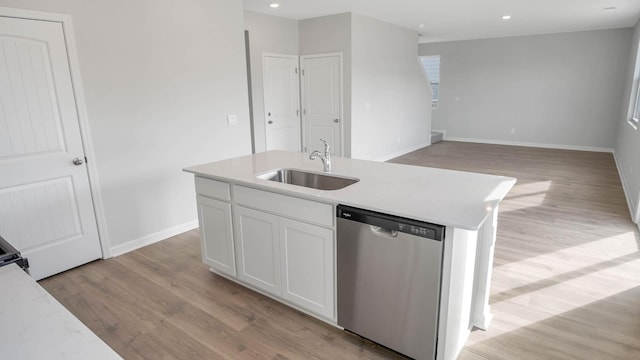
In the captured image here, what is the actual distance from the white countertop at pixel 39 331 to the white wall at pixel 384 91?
211 inches

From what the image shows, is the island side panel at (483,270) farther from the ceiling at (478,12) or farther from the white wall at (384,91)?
the white wall at (384,91)

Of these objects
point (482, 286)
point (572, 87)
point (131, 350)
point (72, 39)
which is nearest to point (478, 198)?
point (482, 286)

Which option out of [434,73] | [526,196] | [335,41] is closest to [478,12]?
[335,41]

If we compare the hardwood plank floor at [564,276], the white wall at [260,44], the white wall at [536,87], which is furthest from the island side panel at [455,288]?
the white wall at [536,87]

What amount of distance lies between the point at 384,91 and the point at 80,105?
5158 millimetres

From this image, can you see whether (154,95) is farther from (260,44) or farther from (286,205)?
(260,44)

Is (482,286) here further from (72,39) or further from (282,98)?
(282,98)

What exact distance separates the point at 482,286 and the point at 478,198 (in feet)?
2.04

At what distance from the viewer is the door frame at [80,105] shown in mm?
2740

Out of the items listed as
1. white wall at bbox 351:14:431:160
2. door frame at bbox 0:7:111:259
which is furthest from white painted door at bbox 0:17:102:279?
white wall at bbox 351:14:431:160

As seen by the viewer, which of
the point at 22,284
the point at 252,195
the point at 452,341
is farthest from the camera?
the point at 252,195

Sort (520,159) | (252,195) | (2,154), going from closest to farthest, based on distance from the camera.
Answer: (252,195), (2,154), (520,159)

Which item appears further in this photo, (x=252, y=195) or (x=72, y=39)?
(x=72, y=39)

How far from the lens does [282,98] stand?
19.8 feet
